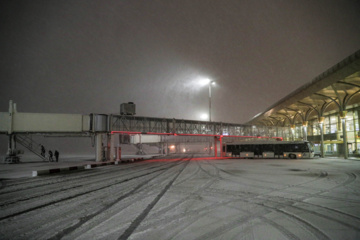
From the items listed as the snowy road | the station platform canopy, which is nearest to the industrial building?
the station platform canopy

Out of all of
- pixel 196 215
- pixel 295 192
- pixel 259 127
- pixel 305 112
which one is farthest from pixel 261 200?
pixel 259 127

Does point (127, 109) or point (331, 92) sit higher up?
point (331, 92)

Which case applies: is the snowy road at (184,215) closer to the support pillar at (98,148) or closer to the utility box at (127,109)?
the support pillar at (98,148)

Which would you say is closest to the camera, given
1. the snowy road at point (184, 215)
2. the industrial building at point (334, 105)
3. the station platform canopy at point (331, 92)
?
the snowy road at point (184, 215)

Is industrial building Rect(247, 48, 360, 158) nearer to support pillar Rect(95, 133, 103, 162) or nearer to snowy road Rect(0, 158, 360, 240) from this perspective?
snowy road Rect(0, 158, 360, 240)

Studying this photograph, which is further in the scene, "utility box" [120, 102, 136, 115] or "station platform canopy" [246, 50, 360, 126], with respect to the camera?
"utility box" [120, 102, 136, 115]

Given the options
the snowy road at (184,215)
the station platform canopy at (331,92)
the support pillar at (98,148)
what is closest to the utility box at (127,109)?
the support pillar at (98,148)

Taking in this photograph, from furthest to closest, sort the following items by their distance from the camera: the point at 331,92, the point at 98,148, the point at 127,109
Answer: the point at 127,109
the point at 331,92
the point at 98,148

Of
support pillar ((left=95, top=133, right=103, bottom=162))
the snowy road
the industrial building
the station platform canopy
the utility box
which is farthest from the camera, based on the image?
the utility box

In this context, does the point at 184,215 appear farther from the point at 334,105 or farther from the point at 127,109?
the point at 334,105

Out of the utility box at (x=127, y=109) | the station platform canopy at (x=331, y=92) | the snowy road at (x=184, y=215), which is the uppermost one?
the station platform canopy at (x=331, y=92)

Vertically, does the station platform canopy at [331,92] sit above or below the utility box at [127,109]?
above

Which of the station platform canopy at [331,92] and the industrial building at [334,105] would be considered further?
the industrial building at [334,105]

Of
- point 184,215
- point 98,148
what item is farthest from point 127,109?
point 184,215
